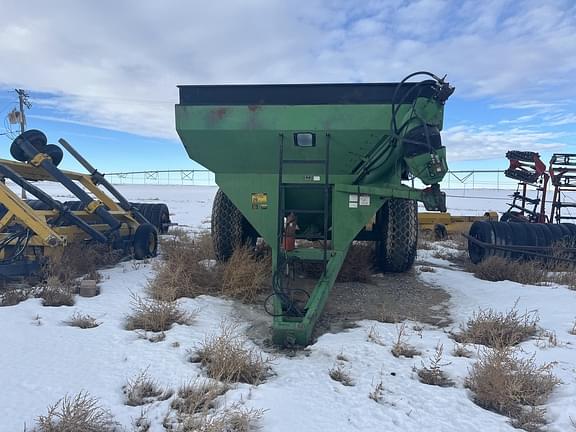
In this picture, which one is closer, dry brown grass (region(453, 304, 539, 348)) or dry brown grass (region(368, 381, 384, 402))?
dry brown grass (region(368, 381, 384, 402))

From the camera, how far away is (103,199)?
23.5 feet

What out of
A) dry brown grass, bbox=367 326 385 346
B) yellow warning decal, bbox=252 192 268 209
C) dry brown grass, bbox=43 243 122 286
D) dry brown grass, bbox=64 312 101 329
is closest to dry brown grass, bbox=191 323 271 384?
dry brown grass, bbox=367 326 385 346

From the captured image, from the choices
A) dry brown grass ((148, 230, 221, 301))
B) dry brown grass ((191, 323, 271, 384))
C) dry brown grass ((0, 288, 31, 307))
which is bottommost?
dry brown grass ((191, 323, 271, 384))

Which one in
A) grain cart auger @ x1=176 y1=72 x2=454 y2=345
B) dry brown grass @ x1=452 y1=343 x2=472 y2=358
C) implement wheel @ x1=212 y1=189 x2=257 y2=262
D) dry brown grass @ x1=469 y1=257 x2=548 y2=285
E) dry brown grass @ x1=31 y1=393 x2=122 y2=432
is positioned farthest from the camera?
implement wheel @ x1=212 y1=189 x2=257 y2=262

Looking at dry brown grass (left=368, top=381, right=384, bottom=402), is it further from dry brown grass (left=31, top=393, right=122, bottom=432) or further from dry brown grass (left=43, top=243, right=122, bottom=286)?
dry brown grass (left=43, top=243, right=122, bottom=286)

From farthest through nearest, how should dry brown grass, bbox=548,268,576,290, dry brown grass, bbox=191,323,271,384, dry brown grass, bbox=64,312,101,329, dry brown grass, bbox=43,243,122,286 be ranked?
dry brown grass, bbox=548,268,576,290
dry brown grass, bbox=43,243,122,286
dry brown grass, bbox=64,312,101,329
dry brown grass, bbox=191,323,271,384

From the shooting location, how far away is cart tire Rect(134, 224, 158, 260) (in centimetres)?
653

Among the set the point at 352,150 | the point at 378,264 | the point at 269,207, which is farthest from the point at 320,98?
the point at 378,264

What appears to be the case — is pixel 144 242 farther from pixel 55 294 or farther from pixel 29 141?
pixel 55 294

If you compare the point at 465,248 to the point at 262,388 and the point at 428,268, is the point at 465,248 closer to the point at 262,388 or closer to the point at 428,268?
the point at 428,268

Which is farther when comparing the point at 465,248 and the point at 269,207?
the point at 465,248

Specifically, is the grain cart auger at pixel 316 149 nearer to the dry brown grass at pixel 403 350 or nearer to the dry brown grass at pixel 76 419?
the dry brown grass at pixel 403 350

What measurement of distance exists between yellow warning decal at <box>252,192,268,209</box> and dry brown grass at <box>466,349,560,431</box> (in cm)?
291

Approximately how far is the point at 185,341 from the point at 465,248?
6749mm
